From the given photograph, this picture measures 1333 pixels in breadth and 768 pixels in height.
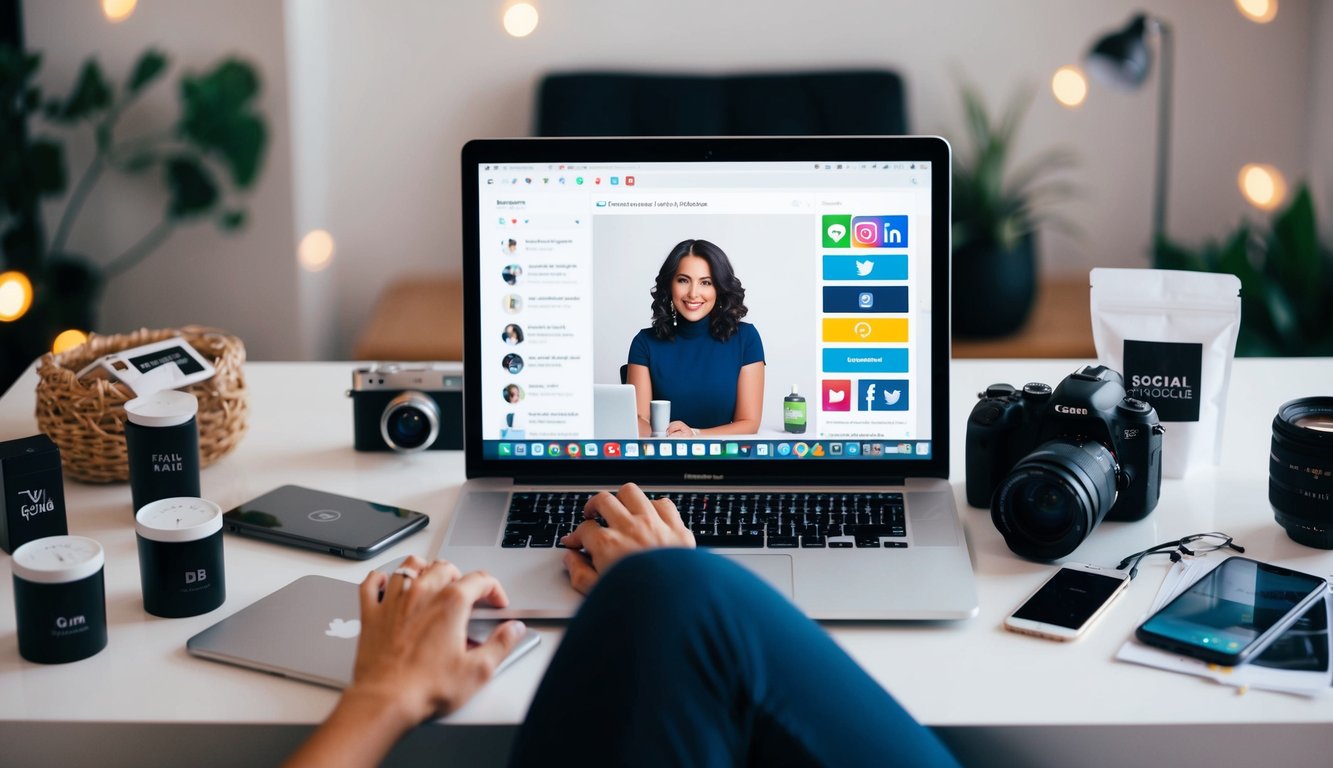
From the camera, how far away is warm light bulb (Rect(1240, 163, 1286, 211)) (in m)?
3.25

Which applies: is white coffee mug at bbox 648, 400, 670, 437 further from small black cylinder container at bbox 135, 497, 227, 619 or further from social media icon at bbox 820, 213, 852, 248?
small black cylinder container at bbox 135, 497, 227, 619

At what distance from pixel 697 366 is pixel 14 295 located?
2.26 m

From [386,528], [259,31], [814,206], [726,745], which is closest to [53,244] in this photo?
[259,31]

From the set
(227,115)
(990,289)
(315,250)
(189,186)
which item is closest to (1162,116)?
(990,289)

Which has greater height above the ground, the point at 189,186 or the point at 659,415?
the point at 189,186

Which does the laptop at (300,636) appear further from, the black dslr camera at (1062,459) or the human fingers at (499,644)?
the black dslr camera at (1062,459)

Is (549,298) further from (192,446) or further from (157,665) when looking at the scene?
(157,665)

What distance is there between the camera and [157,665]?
0.98 metres

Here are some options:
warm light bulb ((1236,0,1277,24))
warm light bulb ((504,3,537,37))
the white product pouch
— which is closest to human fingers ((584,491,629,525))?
the white product pouch

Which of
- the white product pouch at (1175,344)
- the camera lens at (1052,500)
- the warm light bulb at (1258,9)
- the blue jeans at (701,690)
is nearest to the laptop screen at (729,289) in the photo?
the camera lens at (1052,500)

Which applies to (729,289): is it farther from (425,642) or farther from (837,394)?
(425,642)

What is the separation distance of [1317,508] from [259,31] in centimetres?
255

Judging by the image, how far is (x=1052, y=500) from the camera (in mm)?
1124

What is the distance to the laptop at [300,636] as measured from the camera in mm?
974
